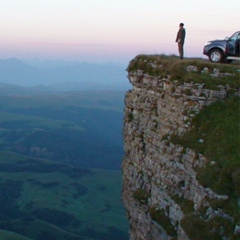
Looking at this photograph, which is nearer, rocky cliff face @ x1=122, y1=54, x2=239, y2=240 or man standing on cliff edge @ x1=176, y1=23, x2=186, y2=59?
rocky cliff face @ x1=122, y1=54, x2=239, y2=240

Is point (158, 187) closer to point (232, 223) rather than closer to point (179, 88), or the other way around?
point (179, 88)

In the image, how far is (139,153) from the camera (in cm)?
2753

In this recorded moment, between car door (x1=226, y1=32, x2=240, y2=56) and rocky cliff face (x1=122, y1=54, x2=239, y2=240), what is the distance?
7.33 m

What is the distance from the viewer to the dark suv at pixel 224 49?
102ft

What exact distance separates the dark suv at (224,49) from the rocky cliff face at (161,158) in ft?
23.2

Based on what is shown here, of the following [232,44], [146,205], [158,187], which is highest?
[232,44]

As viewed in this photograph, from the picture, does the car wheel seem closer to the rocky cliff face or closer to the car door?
the car door

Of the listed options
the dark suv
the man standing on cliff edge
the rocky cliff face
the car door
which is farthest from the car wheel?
the rocky cliff face

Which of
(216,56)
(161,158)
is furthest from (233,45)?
(161,158)

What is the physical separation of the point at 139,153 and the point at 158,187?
12.8 feet

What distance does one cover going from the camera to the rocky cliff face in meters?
20.8

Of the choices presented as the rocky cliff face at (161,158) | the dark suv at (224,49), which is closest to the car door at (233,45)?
the dark suv at (224,49)

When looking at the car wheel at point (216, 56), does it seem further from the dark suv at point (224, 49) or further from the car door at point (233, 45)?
the car door at point (233, 45)

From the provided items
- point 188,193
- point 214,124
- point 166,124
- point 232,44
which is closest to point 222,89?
point 214,124
